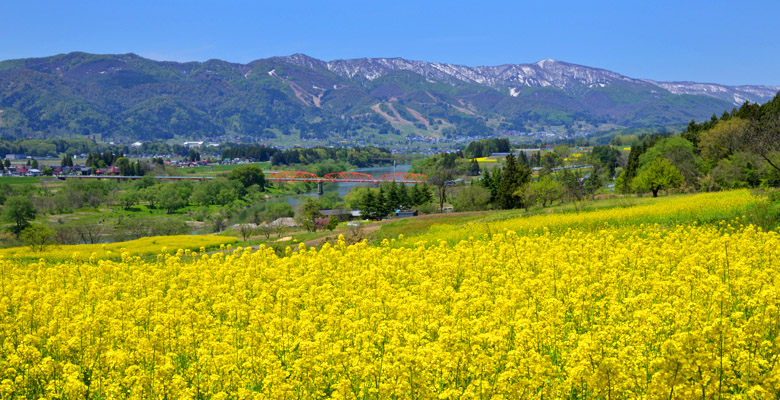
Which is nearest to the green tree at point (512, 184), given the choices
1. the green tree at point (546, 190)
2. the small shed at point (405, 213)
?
the green tree at point (546, 190)

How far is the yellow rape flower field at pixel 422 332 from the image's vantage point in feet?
20.7

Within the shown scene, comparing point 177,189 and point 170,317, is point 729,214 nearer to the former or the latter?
point 170,317

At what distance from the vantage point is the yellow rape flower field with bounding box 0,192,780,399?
6.32 metres

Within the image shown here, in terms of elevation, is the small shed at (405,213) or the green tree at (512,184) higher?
the green tree at (512,184)

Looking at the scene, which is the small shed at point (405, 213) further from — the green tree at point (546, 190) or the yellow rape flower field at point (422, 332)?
the yellow rape flower field at point (422, 332)

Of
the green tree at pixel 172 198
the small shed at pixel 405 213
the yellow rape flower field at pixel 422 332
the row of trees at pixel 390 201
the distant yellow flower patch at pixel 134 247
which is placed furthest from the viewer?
the green tree at pixel 172 198

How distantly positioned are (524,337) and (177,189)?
14261cm

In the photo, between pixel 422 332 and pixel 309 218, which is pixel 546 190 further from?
pixel 422 332

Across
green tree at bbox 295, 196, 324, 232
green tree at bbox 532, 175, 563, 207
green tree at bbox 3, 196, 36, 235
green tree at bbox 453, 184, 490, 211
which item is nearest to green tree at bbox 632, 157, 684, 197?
green tree at bbox 532, 175, 563, 207

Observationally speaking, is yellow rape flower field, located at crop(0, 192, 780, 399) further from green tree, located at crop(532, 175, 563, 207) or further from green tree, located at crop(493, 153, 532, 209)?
green tree, located at crop(493, 153, 532, 209)

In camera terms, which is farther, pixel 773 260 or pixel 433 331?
pixel 773 260

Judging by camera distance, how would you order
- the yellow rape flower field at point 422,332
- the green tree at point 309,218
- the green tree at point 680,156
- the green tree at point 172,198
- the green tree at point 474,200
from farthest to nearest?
the green tree at point 172,198, the green tree at point 474,200, the green tree at point 309,218, the green tree at point 680,156, the yellow rape flower field at point 422,332

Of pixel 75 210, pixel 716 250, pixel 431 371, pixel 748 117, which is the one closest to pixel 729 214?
pixel 716 250

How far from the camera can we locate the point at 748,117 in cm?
6994
